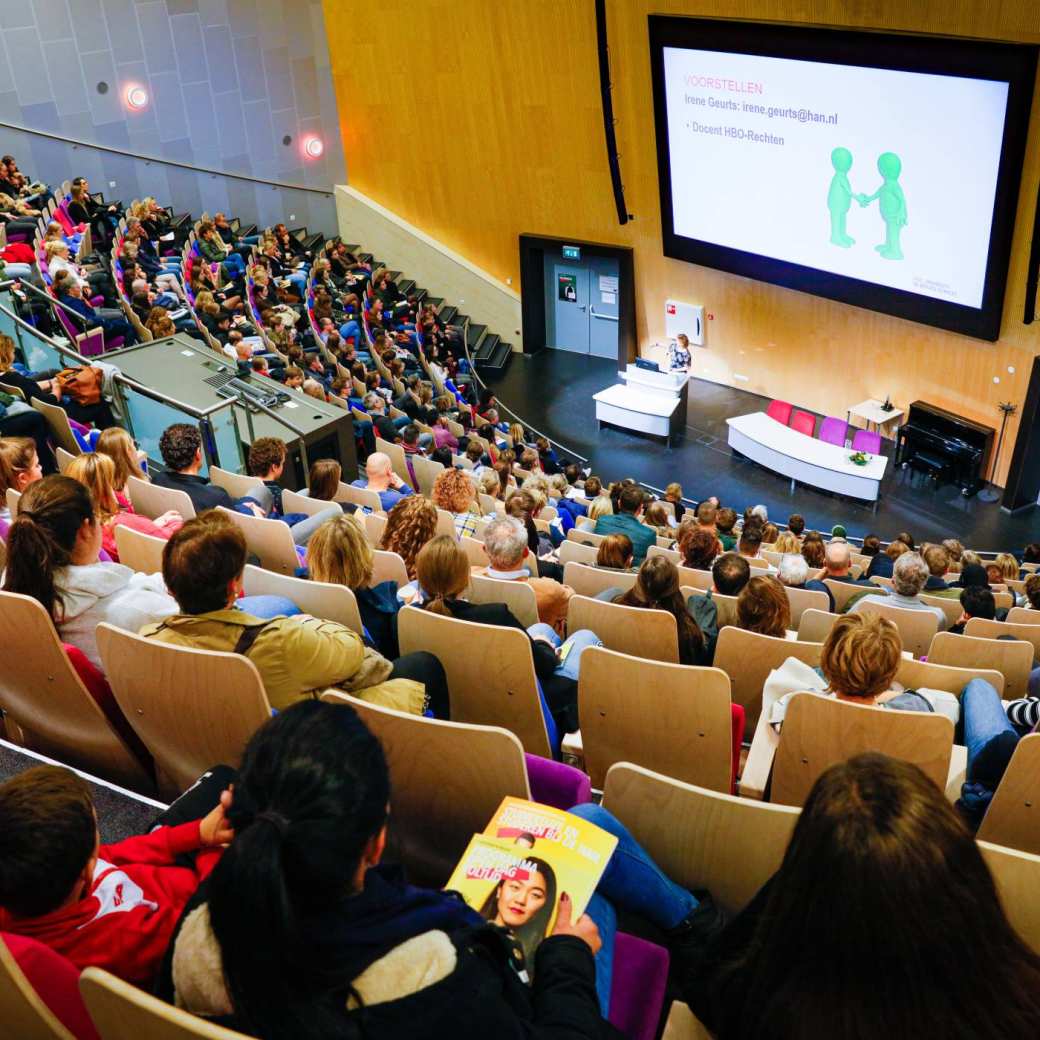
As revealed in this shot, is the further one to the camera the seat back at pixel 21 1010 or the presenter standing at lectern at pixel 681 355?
the presenter standing at lectern at pixel 681 355

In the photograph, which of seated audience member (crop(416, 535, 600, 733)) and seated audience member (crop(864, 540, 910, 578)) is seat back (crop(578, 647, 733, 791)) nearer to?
seated audience member (crop(416, 535, 600, 733))

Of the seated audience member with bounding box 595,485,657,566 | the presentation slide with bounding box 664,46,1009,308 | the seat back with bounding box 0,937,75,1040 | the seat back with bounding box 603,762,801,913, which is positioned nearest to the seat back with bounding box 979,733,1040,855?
the seat back with bounding box 603,762,801,913

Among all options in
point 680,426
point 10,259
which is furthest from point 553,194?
point 10,259

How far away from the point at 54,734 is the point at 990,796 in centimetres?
269

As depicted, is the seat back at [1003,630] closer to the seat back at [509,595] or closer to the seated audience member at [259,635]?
the seat back at [509,595]

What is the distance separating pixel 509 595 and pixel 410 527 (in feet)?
1.89

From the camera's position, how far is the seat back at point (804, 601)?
555 centimetres

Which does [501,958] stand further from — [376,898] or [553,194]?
[553,194]

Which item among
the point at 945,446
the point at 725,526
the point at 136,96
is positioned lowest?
the point at 945,446

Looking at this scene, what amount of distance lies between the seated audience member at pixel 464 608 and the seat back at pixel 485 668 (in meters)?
0.15

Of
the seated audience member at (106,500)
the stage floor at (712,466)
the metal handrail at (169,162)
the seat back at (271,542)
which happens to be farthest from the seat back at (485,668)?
the metal handrail at (169,162)

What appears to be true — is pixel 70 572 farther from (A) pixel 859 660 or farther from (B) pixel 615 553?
(B) pixel 615 553

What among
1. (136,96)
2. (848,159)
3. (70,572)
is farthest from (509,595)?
(136,96)

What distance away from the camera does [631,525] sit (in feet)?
23.1
